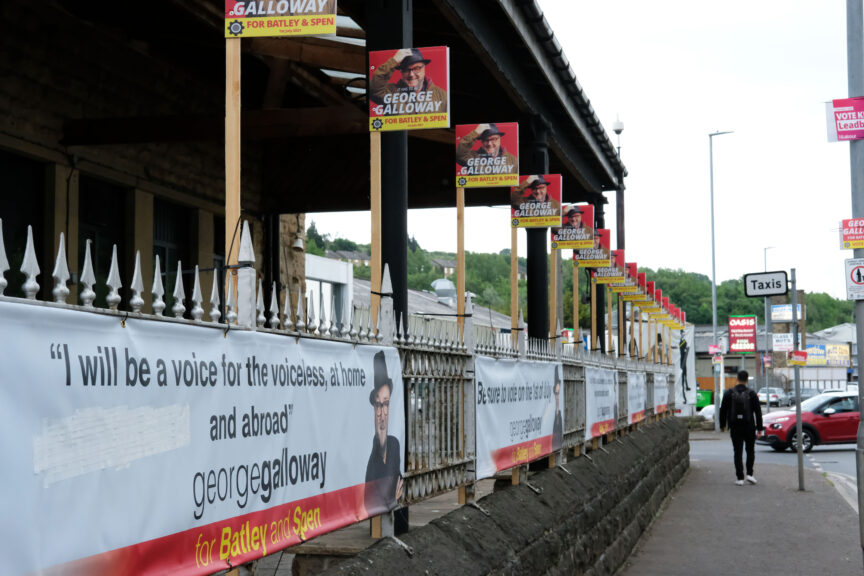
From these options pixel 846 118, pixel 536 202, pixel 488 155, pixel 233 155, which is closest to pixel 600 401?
pixel 536 202

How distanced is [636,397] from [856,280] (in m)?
8.60

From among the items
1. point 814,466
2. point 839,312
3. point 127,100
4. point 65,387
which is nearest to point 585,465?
point 127,100

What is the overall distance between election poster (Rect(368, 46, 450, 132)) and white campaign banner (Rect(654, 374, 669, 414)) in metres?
16.9

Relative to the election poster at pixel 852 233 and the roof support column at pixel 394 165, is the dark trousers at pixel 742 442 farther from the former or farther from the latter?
the roof support column at pixel 394 165

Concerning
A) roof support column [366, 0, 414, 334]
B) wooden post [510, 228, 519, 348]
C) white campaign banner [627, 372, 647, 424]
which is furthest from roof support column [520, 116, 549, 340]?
roof support column [366, 0, 414, 334]

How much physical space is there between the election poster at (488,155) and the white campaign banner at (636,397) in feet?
25.0

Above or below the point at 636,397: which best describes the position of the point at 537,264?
above

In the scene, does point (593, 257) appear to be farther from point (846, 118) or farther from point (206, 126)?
point (846, 118)

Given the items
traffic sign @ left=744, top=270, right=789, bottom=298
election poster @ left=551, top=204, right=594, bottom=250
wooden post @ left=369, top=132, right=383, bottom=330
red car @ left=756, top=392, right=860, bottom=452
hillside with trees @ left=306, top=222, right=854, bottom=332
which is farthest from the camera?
hillside with trees @ left=306, top=222, right=854, bottom=332

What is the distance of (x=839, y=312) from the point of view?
17112 centimetres

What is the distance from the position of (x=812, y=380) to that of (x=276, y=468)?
101267 millimetres

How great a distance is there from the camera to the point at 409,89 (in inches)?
316

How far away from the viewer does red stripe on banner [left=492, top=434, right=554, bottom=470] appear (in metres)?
8.05

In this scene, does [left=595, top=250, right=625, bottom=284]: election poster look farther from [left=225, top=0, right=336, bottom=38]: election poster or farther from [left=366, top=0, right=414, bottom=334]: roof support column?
[left=225, top=0, right=336, bottom=38]: election poster
